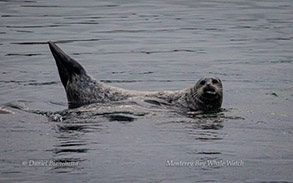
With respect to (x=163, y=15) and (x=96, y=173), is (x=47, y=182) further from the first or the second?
(x=163, y=15)

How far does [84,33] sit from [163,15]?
3.85 meters

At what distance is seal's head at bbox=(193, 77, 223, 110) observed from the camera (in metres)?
11.3

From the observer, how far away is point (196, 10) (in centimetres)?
2462

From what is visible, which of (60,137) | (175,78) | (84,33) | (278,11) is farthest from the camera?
(278,11)

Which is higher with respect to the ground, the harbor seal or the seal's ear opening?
the seal's ear opening

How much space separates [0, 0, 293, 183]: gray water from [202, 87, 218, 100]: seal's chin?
0.26 metres

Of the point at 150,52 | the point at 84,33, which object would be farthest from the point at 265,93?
the point at 84,33

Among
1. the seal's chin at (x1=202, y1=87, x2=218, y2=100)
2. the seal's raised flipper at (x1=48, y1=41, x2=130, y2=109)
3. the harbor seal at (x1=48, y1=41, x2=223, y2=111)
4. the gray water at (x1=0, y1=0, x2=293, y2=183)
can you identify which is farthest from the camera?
the seal's raised flipper at (x1=48, y1=41, x2=130, y2=109)

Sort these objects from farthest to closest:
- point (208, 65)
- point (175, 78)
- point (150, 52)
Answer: point (150, 52) → point (208, 65) → point (175, 78)

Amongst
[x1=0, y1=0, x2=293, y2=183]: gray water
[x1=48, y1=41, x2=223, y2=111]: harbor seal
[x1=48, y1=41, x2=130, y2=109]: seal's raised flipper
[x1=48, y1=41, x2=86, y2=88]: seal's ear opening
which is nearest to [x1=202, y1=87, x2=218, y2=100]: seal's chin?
[x1=48, y1=41, x2=223, y2=111]: harbor seal

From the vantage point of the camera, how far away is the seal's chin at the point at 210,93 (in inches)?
443

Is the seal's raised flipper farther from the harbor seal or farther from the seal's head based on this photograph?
the seal's head

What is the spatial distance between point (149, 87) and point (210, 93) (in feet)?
7.33

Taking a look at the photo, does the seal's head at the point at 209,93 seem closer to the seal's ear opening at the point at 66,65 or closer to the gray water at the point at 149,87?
the gray water at the point at 149,87
